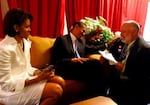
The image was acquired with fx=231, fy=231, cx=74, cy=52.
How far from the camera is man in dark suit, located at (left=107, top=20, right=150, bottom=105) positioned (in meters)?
2.26

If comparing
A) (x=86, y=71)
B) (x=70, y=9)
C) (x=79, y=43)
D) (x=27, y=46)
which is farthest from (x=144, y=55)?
(x=70, y=9)

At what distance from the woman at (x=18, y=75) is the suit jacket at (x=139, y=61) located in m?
0.76

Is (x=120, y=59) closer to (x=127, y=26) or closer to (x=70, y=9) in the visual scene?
(x=127, y=26)

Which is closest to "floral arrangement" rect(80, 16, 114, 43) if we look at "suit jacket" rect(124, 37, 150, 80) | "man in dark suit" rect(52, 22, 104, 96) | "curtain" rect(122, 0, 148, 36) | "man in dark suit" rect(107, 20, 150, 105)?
"man in dark suit" rect(52, 22, 104, 96)

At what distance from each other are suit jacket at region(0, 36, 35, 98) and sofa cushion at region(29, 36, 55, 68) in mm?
633

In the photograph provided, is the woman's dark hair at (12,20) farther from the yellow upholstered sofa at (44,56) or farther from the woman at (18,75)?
the yellow upholstered sofa at (44,56)

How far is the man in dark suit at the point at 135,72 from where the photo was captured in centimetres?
226

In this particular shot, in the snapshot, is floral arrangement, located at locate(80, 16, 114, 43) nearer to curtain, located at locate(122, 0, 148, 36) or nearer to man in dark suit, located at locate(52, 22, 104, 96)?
man in dark suit, located at locate(52, 22, 104, 96)

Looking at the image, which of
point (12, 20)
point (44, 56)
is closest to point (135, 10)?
point (44, 56)

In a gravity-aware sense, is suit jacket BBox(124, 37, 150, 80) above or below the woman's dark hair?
below

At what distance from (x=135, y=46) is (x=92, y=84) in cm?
73

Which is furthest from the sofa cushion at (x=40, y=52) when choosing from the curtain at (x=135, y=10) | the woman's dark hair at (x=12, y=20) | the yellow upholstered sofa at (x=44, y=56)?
the curtain at (x=135, y=10)

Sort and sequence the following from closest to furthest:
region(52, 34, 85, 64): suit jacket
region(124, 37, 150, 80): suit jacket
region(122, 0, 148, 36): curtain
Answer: region(124, 37, 150, 80): suit jacket < region(52, 34, 85, 64): suit jacket < region(122, 0, 148, 36): curtain

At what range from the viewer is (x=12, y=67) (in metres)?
1.95
